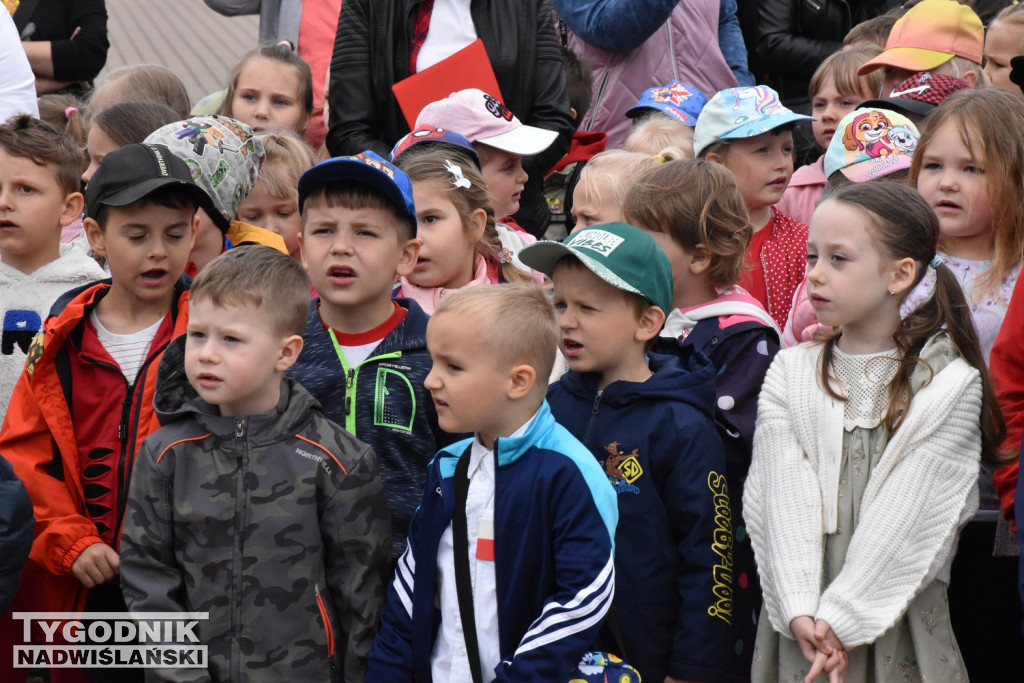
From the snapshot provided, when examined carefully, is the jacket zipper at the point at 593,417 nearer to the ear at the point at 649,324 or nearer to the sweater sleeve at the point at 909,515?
the ear at the point at 649,324

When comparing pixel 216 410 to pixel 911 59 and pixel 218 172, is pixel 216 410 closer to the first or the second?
pixel 218 172

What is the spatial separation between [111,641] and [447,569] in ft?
3.78

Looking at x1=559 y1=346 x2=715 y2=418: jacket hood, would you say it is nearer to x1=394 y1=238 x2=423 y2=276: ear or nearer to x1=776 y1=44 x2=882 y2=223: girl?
x1=394 y1=238 x2=423 y2=276: ear

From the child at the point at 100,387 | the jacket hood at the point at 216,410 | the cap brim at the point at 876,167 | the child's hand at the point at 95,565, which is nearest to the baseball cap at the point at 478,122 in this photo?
the cap brim at the point at 876,167

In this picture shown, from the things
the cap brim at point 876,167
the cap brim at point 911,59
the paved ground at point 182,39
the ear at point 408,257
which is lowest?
the ear at point 408,257

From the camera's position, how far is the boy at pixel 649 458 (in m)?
3.25

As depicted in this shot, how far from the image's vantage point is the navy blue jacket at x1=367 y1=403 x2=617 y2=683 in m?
2.91

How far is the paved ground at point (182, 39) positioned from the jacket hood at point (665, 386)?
809 centimetres

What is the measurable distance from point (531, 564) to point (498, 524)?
0.13 meters

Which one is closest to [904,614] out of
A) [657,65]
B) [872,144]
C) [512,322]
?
[512,322]

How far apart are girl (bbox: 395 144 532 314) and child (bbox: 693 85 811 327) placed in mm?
1118

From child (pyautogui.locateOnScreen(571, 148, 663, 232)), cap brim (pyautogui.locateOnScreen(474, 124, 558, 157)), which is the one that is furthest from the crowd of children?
cap brim (pyautogui.locateOnScreen(474, 124, 558, 157))

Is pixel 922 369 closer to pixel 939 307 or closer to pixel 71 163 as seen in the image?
pixel 939 307

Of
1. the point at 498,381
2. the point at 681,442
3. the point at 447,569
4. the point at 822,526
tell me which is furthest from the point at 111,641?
the point at 822,526
